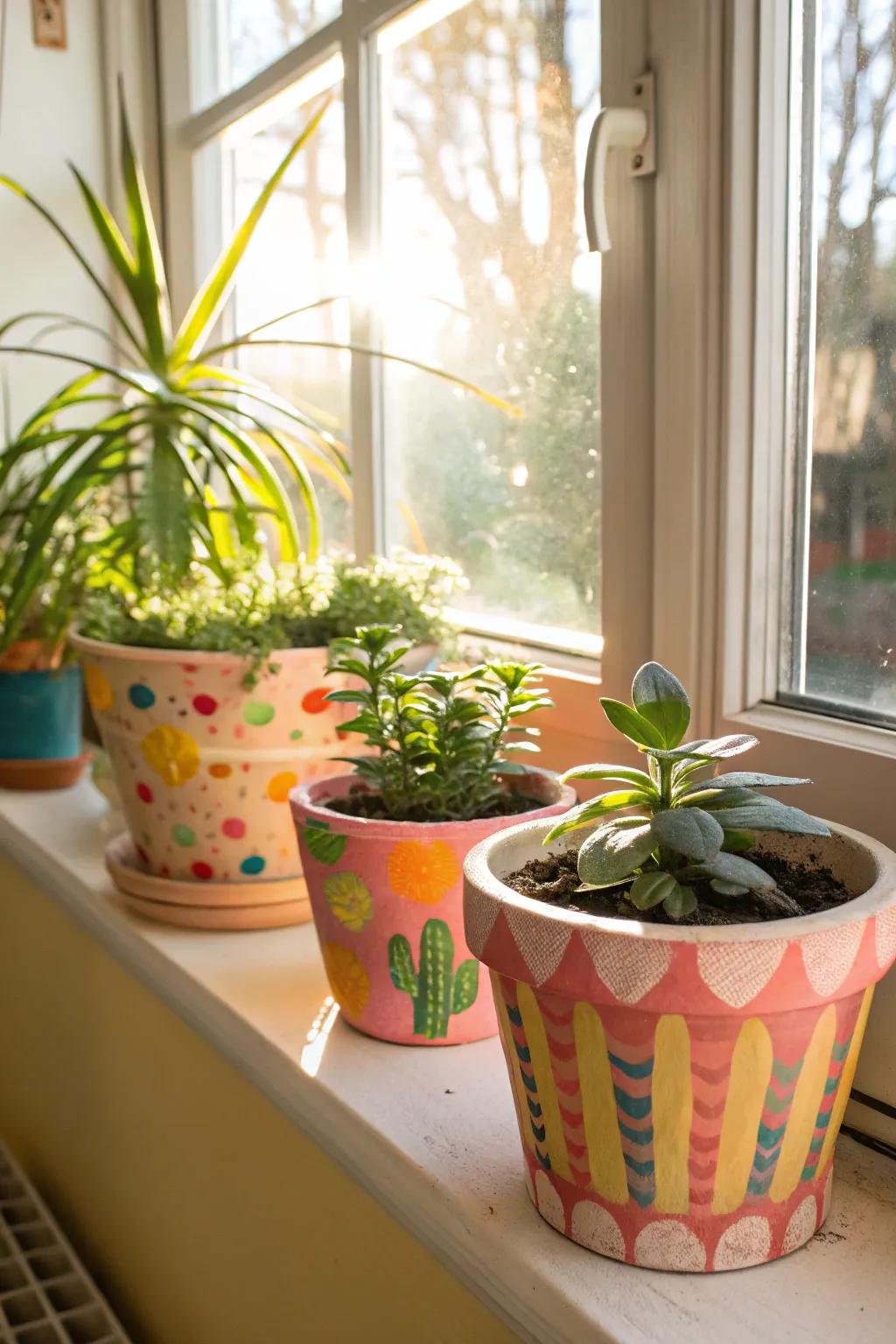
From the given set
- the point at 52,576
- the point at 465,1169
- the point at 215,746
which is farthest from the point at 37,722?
the point at 465,1169

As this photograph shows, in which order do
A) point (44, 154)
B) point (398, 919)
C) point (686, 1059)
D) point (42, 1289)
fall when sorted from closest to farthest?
point (686, 1059) → point (398, 919) → point (42, 1289) → point (44, 154)

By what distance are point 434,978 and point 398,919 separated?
→ 52 millimetres

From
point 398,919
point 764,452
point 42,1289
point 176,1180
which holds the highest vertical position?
point 764,452

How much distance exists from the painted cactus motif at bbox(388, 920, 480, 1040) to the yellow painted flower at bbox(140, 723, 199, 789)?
1.05 feet

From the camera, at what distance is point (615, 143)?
0.85 m

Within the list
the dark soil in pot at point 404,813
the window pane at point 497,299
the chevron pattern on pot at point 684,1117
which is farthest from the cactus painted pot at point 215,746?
the chevron pattern on pot at point 684,1117

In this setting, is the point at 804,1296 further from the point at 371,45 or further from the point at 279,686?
the point at 371,45

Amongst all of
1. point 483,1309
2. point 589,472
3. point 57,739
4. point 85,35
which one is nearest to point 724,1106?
point 483,1309

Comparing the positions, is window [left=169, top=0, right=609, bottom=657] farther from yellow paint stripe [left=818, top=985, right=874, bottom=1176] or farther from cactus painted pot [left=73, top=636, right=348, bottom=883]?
yellow paint stripe [left=818, top=985, right=874, bottom=1176]

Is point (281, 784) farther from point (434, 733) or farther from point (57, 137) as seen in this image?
point (57, 137)

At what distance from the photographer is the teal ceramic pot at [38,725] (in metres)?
1.57

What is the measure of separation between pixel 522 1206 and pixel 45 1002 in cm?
89

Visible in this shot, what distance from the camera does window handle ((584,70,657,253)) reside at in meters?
0.84

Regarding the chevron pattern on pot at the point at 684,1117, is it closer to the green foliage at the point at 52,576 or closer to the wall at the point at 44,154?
the green foliage at the point at 52,576
